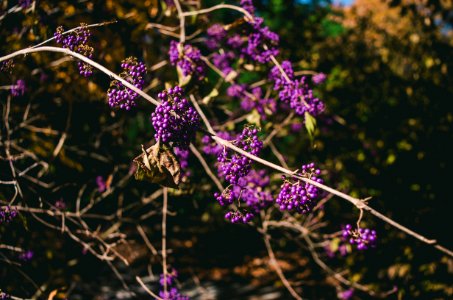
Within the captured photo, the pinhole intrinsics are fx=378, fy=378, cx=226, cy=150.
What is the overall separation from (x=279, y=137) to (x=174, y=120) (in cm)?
343

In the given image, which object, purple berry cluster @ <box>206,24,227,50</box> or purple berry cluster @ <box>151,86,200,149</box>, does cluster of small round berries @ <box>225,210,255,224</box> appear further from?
purple berry cluster @ <box>206,24,227,50</box>

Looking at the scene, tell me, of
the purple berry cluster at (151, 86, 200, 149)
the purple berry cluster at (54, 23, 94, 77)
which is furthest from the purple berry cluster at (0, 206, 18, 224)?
the purple berry cluster at (151, 86, 200, 149)

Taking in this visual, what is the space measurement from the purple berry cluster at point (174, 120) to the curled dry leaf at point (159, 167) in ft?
0.16

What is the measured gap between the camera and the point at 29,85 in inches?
156

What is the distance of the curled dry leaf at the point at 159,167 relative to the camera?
150 centimetres

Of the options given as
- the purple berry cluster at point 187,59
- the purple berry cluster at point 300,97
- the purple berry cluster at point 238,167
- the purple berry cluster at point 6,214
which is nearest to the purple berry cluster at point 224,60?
the purple berry cluster at point 187,59

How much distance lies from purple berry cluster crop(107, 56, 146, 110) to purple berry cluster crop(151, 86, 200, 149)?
0.47ft

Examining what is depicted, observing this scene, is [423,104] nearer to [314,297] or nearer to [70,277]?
[314,297]

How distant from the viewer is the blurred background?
11.0 ft

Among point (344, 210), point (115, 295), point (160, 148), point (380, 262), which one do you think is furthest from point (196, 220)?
point (160, 148)

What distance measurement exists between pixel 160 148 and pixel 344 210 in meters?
4.11

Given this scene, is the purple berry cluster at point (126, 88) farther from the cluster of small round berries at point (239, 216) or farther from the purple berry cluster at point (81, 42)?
the cluster of small round berries at point (239, 216)

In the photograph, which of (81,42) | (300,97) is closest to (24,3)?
(81,42)

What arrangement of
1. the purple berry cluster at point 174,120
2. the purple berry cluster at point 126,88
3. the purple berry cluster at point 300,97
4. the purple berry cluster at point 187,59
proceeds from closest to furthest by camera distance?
the purple berry cluster at point 174,120 → the purple berry cluster at point 126,88 → the purple berry cluster at point 300,97 → the purple berry cluster at point 187,59
